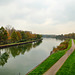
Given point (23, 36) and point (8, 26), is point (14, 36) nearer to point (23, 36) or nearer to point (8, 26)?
point (23, 36)

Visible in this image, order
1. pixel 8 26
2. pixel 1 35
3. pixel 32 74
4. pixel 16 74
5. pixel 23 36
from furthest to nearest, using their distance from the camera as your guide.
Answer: pixel 8 26, pixel 23 36, pixel 1 35, pixel 16 74, pixel 32 74

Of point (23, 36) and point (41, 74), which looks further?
point (23, 36)

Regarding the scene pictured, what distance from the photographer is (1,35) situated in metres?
38.7

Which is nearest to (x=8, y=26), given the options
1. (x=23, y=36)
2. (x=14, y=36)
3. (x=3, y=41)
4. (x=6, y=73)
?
(x=23, y=36)

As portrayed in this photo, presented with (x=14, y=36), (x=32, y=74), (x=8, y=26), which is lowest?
(x=32, y=74)

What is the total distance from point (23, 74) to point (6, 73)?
2.77 m

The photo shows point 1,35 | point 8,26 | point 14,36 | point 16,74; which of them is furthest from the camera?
point 8,26

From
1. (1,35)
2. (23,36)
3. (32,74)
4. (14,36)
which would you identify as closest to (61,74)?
(32,74)

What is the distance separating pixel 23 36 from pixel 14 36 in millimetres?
15997

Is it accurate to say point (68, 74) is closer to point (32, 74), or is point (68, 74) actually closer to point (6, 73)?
point (32, 74)

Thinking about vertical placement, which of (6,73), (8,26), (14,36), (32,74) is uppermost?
(8,26)

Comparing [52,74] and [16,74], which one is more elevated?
[52,74]

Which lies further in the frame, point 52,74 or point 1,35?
point 1,35

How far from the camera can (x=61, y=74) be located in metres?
8.08
